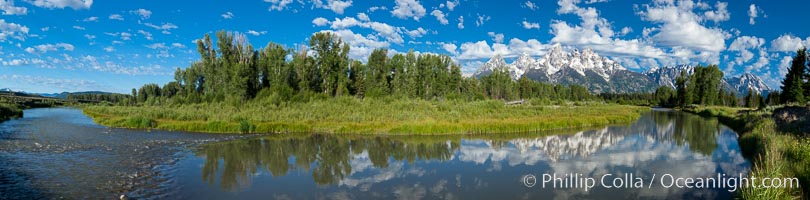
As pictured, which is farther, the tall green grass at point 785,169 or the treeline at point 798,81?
the treeline at point 798,81

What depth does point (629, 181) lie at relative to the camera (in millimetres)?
14555

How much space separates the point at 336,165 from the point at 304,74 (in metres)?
39.4

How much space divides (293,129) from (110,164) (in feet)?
49.8

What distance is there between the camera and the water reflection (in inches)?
527

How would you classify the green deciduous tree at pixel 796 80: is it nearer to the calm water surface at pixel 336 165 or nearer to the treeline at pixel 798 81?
the treeline at pixel 798 81

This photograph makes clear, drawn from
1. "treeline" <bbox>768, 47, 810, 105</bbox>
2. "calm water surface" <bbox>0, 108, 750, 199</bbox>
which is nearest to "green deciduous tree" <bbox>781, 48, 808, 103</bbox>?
"treeline" <bbox>768, 47, 810, 105</bbox>

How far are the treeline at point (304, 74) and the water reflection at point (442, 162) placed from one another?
77.8ft

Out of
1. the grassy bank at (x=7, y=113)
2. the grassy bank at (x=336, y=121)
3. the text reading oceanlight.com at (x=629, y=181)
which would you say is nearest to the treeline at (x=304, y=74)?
the grassy bank at (x=336, y=121)

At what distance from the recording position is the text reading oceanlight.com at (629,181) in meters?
13.8

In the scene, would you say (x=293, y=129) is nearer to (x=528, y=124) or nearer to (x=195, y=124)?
(x=195, y=124)

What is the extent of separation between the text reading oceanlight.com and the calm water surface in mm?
387

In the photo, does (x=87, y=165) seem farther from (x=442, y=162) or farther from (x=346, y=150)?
(x=442, y=162)

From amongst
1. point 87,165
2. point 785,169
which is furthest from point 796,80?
point 87,165

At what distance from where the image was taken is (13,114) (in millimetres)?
45375
